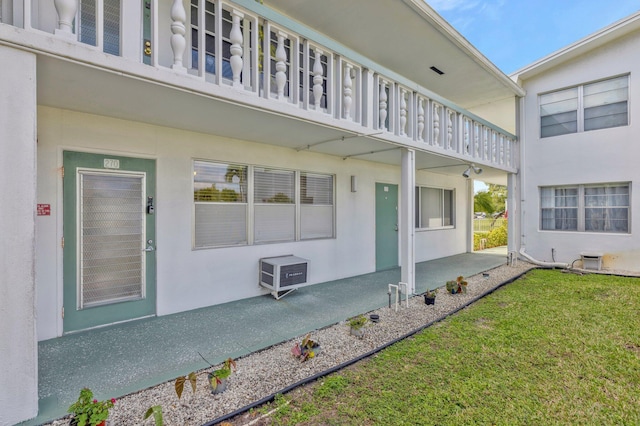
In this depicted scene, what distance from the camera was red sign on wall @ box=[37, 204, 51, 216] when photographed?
3.51 meters

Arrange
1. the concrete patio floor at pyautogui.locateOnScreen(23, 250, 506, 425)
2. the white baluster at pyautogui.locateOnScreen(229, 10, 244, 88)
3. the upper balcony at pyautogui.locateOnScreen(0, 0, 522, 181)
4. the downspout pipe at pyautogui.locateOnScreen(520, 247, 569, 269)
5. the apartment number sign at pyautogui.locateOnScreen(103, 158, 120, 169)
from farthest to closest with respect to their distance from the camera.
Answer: the downspout pipe at pyautogui.locateOnScreen(520, 247, 569, 269)
the apartment number sign at pyautogui.locateOnScreen(103, 158, 120, 169)
the white baluster at pyautogui.locateOnScreen(229, 10, 244, 88)
the concrete patio floor at pyautogui.locateOnScreen(23, 250, 506, 425)
the upper balcony at pyautogui.locateOnScreen(0, 0, 522, 181)

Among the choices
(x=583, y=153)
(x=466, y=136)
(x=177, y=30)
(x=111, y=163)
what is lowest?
(x=111, y=163)

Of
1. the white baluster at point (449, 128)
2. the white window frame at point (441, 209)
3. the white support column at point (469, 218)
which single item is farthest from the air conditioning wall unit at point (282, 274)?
the white support column at point (469, 218)

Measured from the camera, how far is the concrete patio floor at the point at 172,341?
2764 mm

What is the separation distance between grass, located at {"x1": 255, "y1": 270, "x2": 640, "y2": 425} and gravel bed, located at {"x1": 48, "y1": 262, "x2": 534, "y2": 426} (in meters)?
0.20

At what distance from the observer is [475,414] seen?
8.03 ft

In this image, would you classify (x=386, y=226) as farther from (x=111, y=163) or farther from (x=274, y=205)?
(x=111, y=163)

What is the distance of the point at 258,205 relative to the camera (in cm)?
545

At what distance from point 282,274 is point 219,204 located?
5.11 feet

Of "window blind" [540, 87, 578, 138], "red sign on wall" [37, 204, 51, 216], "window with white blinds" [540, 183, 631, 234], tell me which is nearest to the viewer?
"red sign on wall" [37, 204, 51, 216]

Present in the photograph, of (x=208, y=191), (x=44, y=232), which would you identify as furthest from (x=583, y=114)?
(x=44, y=232)

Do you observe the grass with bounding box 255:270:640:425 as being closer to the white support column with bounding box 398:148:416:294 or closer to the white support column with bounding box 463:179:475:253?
the white support column with bounding box 398:148:416:294

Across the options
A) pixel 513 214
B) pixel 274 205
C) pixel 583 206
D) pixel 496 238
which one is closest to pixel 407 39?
pixel 274 205

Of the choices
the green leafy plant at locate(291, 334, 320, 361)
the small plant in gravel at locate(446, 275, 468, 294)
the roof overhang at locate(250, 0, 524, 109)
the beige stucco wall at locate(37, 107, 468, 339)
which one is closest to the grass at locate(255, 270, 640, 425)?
the green leafy plant at locate(291, 334, 320, 361)
